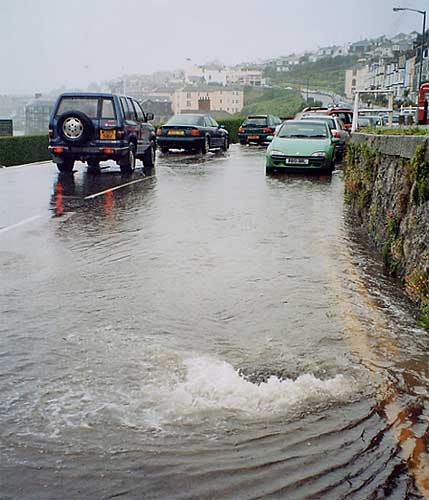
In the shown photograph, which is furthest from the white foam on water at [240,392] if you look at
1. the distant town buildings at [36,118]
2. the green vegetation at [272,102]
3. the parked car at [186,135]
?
the green vegetation at [272,102]

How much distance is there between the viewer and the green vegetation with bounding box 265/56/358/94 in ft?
481

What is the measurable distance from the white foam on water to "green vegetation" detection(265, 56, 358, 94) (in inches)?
5591

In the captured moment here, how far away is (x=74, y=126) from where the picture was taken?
53.2 feet

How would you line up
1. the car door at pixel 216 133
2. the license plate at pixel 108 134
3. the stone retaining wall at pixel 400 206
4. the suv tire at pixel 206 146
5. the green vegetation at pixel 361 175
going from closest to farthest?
the stone retaining wall at pixel 400 206
the green vegetation at pixel 361 175
the license plate at pixel 108 134
the suv tire at pixel 206 146
the car door at pixel 216 133

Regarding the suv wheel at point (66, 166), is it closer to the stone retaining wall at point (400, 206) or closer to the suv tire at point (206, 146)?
the stone retaining wall at point (400, 206)

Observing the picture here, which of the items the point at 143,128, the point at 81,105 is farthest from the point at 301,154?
the point at 81,105

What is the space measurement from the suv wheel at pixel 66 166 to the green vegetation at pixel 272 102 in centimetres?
4918

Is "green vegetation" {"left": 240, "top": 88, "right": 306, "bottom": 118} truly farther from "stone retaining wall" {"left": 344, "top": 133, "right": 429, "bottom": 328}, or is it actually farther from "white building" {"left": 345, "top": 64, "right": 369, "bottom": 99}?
"stone retaining wall" {"left": 344, "top": 133, "right": 429, "bottom": 328}

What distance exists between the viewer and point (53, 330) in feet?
16.7

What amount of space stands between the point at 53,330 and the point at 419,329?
8.84 feet

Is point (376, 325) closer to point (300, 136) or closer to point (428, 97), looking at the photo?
point (300, 136)

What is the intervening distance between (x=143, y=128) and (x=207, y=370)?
1549 cm

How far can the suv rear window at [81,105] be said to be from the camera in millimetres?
16797

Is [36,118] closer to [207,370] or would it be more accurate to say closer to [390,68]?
[207,370]
